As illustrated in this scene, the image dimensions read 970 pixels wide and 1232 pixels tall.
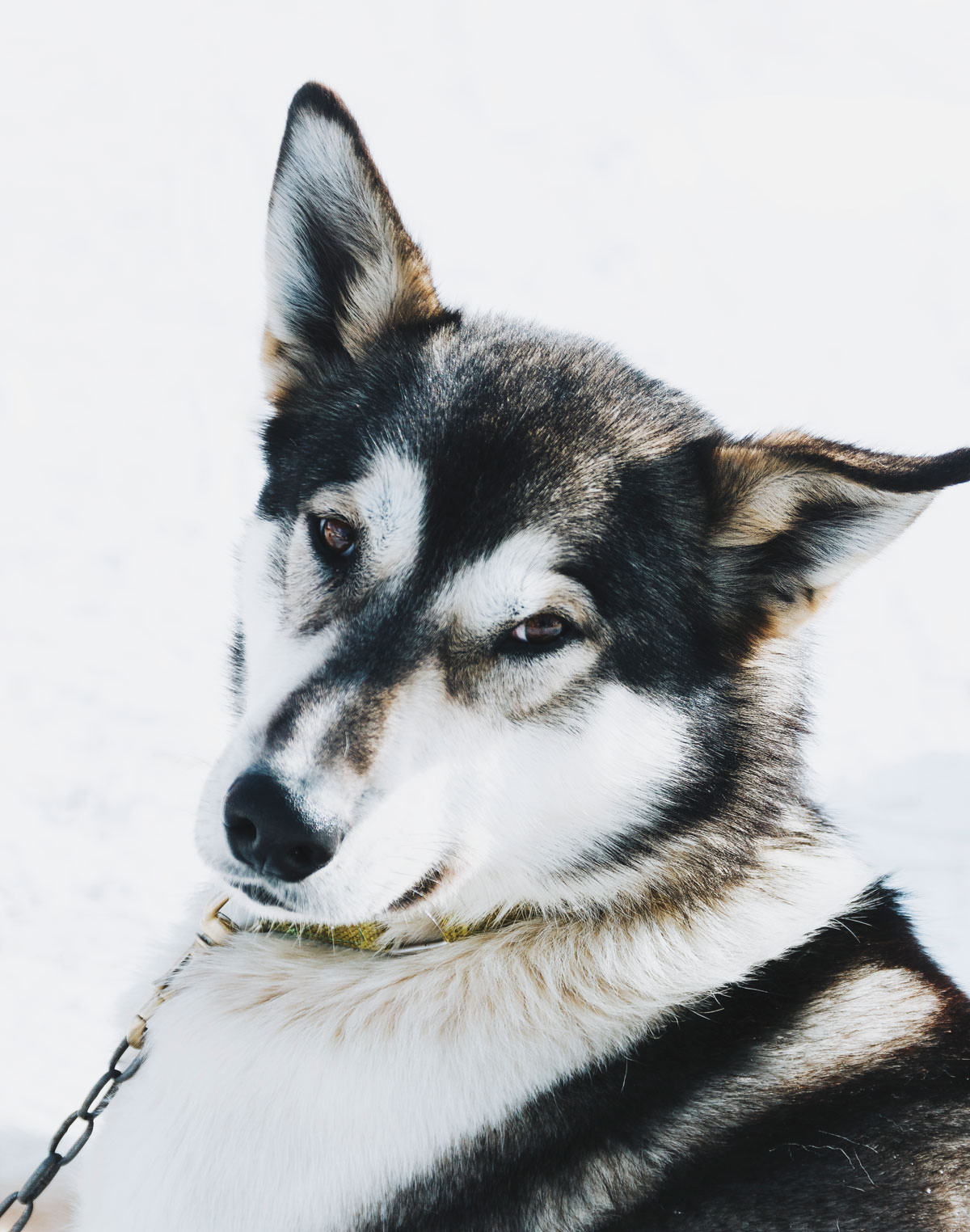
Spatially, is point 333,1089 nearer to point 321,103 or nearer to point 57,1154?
point 57,1154

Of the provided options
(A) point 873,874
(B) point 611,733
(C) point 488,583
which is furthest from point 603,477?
(A) point 873,874

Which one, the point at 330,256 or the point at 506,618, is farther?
the point at 330,256

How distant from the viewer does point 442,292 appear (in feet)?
10.0

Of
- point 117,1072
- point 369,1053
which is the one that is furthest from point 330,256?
point 117,1072

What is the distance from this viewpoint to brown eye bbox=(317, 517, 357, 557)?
185 centimetres

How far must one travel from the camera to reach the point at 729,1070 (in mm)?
1774

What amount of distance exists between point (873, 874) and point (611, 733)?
2.30ft

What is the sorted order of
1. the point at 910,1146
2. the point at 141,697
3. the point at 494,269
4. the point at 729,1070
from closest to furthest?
the point at 910,1146
the point at 729,1070
the point at 141,697
the point at 494,269

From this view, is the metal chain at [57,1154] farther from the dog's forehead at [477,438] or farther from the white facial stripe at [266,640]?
the dog's forehead at [477,438]

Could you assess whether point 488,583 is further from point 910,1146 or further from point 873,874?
point 910,1146

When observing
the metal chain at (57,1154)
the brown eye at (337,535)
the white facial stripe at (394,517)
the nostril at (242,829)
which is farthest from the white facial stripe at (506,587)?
the metal chain at (57,1154)

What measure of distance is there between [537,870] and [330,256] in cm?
134

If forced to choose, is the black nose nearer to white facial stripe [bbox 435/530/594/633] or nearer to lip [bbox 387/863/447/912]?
lip [bbox 387/863/447/912]

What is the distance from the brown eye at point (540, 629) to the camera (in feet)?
5.82
